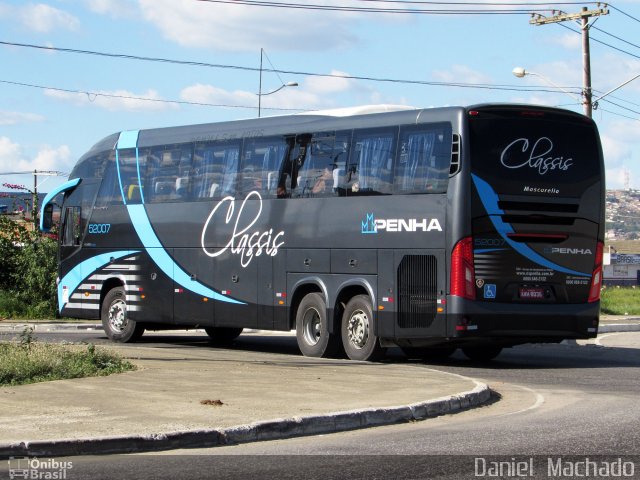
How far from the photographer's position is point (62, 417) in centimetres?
1094

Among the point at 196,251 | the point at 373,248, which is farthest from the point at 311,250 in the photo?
the point at 196,251

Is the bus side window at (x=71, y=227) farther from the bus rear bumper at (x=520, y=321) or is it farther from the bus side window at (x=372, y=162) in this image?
the bus rear bumper at (x=520, y=321)

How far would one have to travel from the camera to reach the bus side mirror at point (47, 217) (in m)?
27.0

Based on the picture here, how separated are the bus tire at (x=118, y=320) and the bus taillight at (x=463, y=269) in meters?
9.14

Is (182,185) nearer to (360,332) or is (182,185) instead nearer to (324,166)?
(324,166)

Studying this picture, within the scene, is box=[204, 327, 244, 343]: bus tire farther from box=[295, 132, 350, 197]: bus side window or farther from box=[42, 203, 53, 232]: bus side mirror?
box=[295, 132, 350, 197]: bus side window

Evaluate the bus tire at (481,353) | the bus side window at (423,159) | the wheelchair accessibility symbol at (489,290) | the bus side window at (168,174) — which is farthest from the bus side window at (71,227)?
the wheelchair accessibility symbol at (489,290)

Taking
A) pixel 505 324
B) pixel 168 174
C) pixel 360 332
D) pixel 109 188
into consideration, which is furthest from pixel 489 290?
pixel 109 188

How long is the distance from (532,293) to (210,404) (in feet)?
26.6

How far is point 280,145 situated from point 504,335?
5.75 meters

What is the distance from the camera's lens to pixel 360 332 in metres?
20.0

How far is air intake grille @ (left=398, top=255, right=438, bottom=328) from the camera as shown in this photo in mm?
18625

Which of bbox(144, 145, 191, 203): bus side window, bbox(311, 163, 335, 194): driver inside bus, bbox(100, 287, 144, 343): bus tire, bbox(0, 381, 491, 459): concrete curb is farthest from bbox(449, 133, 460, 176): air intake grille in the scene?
bbox(100, 287, 144, 343): bus tire

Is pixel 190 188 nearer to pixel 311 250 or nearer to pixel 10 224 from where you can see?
pixel 311 250
